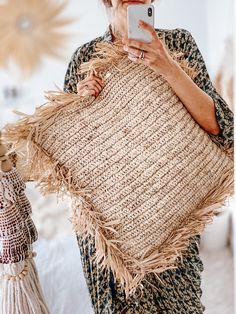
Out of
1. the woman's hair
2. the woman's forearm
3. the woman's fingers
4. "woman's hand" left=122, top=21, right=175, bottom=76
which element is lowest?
the woman's forearm

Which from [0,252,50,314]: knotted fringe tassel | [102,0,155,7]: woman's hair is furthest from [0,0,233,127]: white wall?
[0,252,50,314]: knotted fringe tassel

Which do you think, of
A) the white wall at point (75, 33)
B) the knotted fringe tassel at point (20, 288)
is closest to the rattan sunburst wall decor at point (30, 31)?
the white wall at point (75, 33)

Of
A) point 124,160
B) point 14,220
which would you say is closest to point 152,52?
point 124,160

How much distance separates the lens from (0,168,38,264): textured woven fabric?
66 cm

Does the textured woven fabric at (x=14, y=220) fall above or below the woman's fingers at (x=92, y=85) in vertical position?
below

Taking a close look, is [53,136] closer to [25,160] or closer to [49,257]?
[25,160]

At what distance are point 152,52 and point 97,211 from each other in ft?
0.81

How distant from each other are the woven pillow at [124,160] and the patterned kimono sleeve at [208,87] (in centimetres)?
4

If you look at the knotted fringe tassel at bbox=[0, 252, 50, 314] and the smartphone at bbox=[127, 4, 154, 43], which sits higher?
the smartphone at bbox=[127, 4, 154, 43]

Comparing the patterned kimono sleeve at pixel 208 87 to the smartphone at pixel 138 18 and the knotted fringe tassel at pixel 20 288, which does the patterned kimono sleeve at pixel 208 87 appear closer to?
the smartphone at pixel 138 18

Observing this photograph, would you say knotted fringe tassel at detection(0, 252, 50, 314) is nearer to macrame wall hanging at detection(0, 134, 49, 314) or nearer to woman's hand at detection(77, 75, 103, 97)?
macrame wall hanging at detection(0, 134, 49, 314)

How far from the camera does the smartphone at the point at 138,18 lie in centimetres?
64

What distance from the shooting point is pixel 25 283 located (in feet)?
2.31

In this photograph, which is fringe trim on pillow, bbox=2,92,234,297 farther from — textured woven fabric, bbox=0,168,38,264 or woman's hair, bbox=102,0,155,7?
woman's hair, bbox=102,0,155,7
